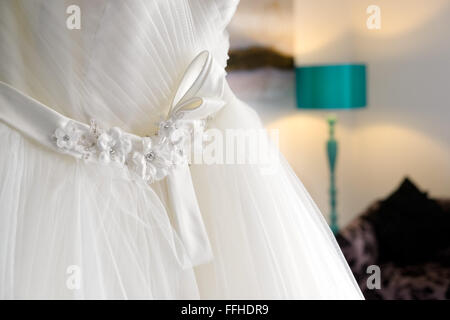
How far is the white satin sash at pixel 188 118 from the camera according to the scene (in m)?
0.72

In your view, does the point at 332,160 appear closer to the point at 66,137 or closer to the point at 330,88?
the point at 330,88

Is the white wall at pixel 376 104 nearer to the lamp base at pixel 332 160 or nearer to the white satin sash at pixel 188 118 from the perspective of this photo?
the lamp base at pixel 332 160

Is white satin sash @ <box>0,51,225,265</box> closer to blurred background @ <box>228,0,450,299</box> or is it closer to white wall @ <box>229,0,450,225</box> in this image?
blurred background @ <box>228,0,450,299</box>

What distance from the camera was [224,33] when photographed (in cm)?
91

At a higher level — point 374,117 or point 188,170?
point 374,117

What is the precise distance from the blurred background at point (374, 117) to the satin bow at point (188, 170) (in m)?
1.60

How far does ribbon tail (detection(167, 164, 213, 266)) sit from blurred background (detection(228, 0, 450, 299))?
5.25 feet

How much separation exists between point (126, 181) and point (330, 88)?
212 centimetres

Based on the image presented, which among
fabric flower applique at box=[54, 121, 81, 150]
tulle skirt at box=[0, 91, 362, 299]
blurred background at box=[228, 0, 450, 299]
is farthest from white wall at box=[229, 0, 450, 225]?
fabric flower applique at box=[54, 121, 81, 150]

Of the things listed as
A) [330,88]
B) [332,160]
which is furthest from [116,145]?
[332,160]

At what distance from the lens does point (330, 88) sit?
2.73m

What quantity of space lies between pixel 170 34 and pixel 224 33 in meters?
0.14
